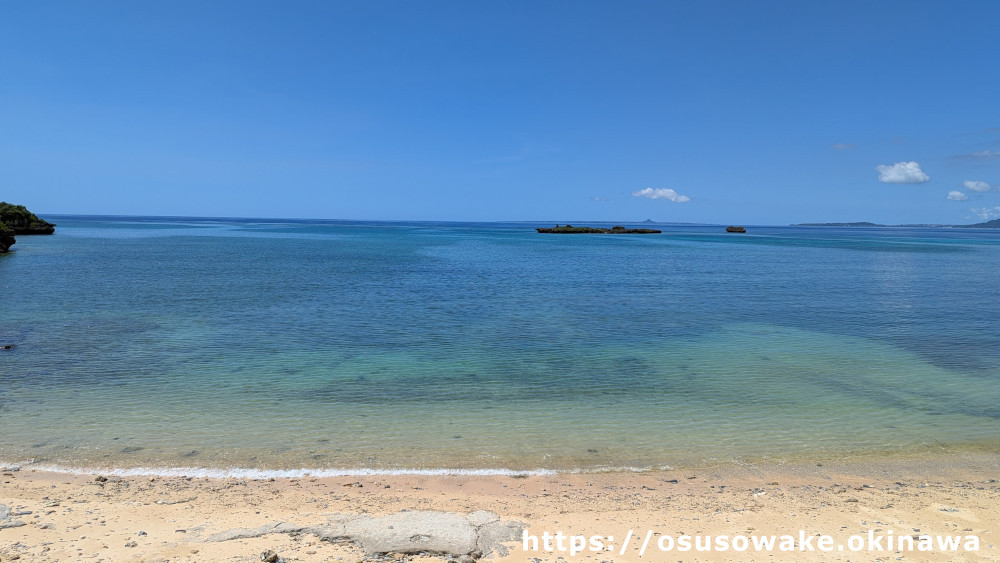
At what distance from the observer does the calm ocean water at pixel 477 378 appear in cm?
970

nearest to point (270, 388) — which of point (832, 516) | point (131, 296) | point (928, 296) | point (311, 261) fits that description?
point (832, 516)

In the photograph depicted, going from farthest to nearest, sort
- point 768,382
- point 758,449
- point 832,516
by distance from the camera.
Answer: point 768,382 → point 758,449 → point 832,516

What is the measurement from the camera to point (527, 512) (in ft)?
23.9

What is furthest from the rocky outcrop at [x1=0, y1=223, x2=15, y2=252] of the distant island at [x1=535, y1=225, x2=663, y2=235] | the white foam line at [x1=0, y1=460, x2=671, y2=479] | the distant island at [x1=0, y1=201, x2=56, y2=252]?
the distant island at [x1=535, y1=225, x2=663, y2=235]

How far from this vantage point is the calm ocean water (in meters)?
9.70

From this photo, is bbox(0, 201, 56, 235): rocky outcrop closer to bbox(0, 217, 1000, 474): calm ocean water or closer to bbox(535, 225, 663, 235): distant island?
bbox(0, 217, 1000, 474): calm ocean water

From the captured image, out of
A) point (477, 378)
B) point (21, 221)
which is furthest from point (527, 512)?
point (21, 221)

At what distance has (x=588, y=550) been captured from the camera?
6297mm

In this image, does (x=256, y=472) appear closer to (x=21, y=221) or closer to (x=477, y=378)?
(x=477, y=378)

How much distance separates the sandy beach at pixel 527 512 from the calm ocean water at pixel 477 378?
2.22ft

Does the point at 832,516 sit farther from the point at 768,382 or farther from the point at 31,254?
the point at 31,254

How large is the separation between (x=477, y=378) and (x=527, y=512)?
648 centimetres

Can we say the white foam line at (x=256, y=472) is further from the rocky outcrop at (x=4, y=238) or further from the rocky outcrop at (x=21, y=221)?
the rocky outcrop at (x=21, y=221)

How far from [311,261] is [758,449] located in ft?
146
